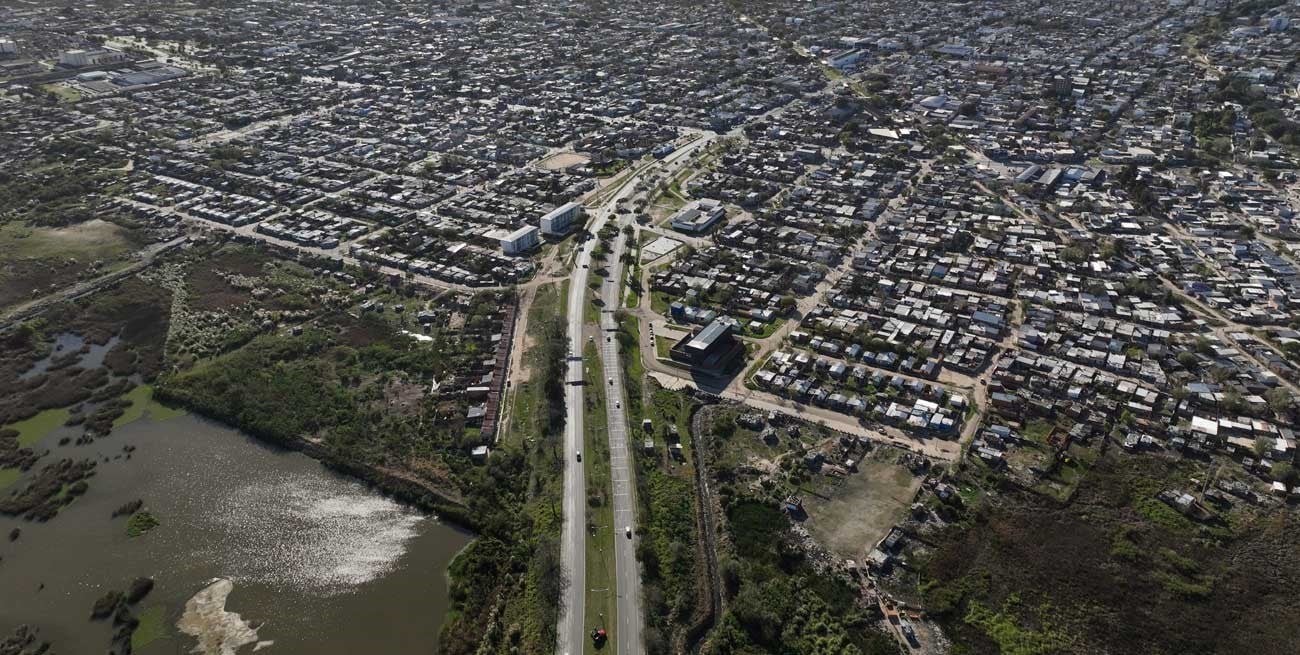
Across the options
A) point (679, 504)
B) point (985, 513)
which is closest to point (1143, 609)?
point (985, 513)

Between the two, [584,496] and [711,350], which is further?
[711,350]

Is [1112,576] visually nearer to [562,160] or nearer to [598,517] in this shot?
[598,517]

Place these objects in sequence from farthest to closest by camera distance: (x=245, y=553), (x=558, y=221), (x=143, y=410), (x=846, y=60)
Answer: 1. (x=846, y=60)
2. (x=558, y=221)
3. (x=143, y=410)
4. (x=245, y=553)

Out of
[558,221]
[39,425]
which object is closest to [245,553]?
[39,425]

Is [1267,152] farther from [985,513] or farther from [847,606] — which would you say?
[847,606]

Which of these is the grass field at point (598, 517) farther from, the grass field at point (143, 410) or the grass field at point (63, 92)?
the grass field at point (63, 92)

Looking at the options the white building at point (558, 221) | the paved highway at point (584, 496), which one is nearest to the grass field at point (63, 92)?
the white building at point (558, 221)

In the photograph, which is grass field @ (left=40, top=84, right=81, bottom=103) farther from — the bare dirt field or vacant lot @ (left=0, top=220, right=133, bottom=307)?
the bare dirt field
